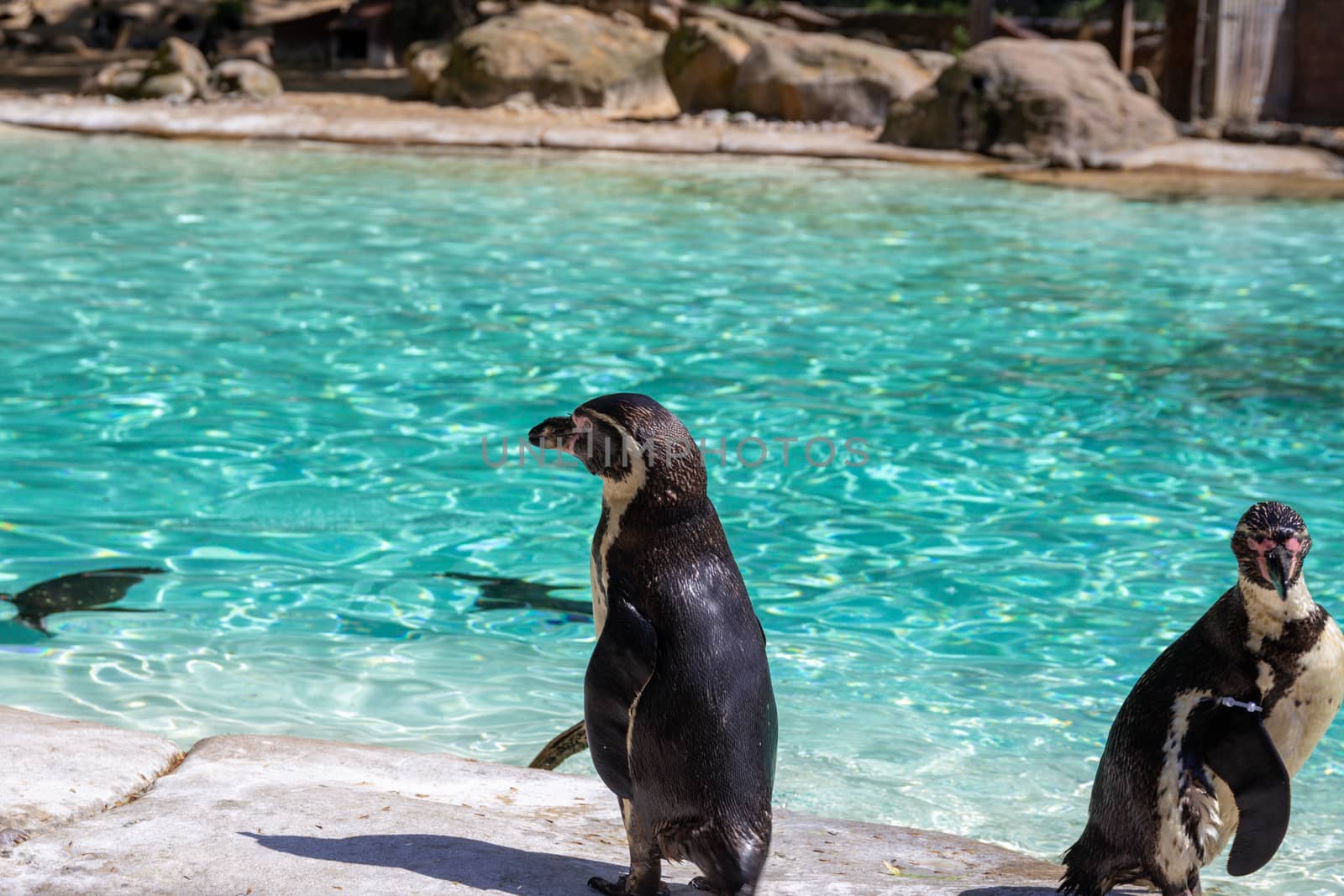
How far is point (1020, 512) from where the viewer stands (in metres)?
5.96

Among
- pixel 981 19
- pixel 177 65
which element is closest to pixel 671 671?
pixel 177 65

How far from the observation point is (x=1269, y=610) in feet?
7.57

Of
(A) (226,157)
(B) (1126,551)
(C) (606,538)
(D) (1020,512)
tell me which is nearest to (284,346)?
(D) (1020,512)

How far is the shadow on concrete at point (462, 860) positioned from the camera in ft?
8.00

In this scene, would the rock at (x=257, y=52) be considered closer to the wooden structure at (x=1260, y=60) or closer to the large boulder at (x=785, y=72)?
the large boulder at (x=785, y=72)

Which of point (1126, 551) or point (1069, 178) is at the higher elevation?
point (1069, 178)

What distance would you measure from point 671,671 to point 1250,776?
2.96 feet

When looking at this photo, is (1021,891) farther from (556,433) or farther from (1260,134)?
(1260,134)

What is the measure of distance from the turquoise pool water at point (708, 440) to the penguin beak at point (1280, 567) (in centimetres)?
126

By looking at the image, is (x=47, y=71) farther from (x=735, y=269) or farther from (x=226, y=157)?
(x=735, y=269)

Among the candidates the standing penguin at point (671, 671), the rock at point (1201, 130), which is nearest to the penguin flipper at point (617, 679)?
the standing penguin at point (671, 671)

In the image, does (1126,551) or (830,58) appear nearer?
(1126,551)

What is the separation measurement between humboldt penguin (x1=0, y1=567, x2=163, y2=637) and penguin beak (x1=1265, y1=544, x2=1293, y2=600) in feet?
11.8

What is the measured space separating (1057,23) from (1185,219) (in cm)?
1248
